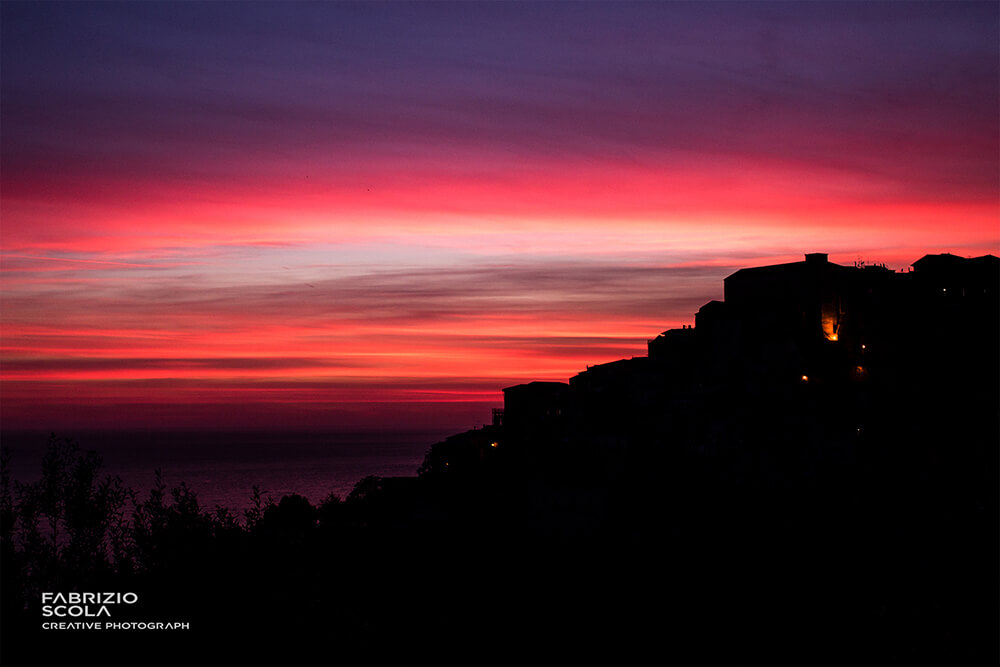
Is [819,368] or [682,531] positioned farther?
[819,368]

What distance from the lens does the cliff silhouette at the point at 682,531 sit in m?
32.0

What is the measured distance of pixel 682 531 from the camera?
4909 cm


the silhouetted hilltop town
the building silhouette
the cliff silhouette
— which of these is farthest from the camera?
the building silhouette

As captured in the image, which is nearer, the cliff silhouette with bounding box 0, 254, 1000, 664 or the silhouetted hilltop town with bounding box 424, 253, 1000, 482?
the cliff silhouette with bounding box 0, 254, 1000, 664

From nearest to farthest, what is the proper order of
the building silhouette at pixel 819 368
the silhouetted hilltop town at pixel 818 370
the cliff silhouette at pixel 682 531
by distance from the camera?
the cliff silhouette at pixel 682 531, the silhouetted hilltop town at pixel 818 370, the building silhouette at pixel 819 368

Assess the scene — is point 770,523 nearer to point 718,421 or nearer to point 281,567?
point 718,421

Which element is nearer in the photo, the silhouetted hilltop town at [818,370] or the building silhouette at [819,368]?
the silhouetted hilltop town at [818,370]

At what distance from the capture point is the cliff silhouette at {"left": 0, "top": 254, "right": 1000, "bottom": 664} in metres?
32.0

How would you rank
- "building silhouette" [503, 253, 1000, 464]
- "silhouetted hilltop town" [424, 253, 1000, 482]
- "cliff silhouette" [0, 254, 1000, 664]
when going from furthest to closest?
1. "building silhouette" [503, 253, 1000, 464]
2. "silhouetted hilltop town" [424, 253, 1000, 482]
3. "cliff silhouette" [0, 254, 1000, 664]

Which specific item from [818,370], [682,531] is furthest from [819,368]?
[682,531]

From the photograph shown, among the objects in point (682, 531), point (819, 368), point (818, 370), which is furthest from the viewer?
point (819, 368)

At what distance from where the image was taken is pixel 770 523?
159 feet

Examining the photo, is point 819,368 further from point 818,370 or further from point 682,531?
point 682,531

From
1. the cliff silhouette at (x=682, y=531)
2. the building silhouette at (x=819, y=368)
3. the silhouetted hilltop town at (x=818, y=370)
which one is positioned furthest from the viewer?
the building silhouette at (x=819, y=368)
